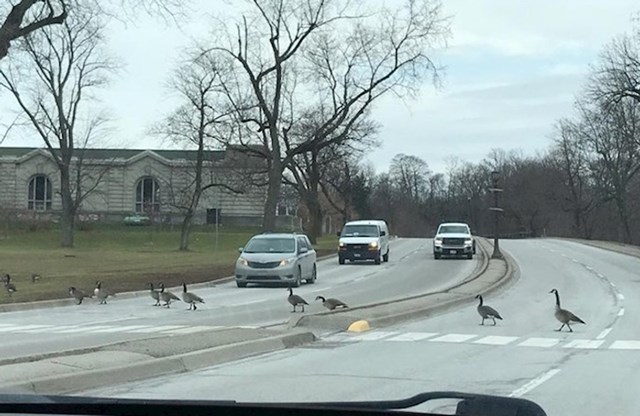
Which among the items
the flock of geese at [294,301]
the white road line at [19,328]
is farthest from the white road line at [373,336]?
the white road line at [19,328]

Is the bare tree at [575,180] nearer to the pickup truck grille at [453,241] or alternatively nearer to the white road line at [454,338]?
the pickup truck grille at [453,241]

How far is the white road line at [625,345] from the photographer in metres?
16.0

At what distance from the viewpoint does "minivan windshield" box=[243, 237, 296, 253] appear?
32.7 m

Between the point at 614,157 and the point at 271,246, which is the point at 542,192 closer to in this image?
the point at 614,157

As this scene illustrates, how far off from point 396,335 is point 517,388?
20.4 ft

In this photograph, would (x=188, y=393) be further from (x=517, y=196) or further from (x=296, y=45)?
(x=517, y=196)

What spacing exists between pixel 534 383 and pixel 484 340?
519 cm

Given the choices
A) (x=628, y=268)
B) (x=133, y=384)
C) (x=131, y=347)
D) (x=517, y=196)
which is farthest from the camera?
(x=517, y=196)

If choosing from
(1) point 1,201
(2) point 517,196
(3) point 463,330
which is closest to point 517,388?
(3) point 463,330

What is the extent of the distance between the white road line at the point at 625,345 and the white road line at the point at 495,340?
176 cm

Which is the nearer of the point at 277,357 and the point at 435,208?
the point at 277,357

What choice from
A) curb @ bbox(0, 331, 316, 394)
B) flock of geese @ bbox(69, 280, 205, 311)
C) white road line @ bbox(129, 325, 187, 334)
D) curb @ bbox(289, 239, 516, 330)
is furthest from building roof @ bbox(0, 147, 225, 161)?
curb @ bbox(0, 331, 316, 394)

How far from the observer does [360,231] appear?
48656mm

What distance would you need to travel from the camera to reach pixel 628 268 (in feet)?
151
